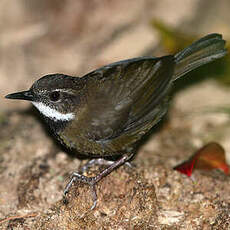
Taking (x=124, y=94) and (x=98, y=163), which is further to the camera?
(x=98, y=163)

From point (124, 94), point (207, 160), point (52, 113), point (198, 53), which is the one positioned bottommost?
point (207, 160)

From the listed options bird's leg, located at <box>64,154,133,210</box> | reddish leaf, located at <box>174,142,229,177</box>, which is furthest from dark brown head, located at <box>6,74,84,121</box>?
reddish leaf, located at <box>174,142,229,177</box>

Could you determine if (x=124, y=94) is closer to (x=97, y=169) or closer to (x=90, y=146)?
(x=90, y=146)

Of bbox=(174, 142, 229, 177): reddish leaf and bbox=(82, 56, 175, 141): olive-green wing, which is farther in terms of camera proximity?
bbox=(174, 142, 229, 177): reddish leaf

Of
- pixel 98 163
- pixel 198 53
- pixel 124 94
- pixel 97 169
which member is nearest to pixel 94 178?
pixel 97 169

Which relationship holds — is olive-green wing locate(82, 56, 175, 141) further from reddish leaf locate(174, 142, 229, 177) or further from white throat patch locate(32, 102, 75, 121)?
reddish leaf locate(174, 142, 229, 177)

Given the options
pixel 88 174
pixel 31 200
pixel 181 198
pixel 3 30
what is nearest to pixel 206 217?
pixel 181 198
